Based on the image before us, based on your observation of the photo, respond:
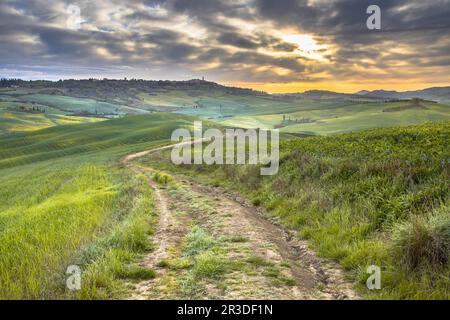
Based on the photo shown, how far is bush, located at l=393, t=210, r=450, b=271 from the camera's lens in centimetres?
732

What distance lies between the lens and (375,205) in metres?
11.4

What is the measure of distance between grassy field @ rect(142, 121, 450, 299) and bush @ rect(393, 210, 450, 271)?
2 centimetres

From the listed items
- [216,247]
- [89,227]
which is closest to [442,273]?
[216,247]

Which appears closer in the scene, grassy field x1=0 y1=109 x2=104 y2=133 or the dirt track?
the dirt track

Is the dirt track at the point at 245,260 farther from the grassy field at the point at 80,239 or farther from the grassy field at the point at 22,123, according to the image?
the grassy field at the point at 22,123

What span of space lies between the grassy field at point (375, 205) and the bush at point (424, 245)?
0.06 feet

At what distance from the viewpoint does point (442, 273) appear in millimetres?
7035

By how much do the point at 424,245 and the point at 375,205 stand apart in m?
3.91

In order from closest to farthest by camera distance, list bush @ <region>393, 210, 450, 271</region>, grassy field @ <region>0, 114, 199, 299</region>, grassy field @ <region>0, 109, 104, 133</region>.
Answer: bush @ <region>393, 210, 450, 271</region> < grassy field @ <region>0, 114, 199, 299</region> < grassy field @ <region>0, 109, 104, 133</region>

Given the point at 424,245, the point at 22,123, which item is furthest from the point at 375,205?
the point at 22,123

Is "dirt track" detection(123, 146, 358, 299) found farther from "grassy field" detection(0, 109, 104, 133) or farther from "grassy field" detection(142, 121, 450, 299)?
"grassy field" detection(0, 109, 104, 133)

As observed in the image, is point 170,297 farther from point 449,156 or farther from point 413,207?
point 449,156

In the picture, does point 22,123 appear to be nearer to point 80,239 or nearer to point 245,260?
point 80,239

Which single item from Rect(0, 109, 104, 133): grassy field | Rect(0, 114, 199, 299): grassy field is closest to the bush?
Rect(0, 114, 199, 299): grassy field
